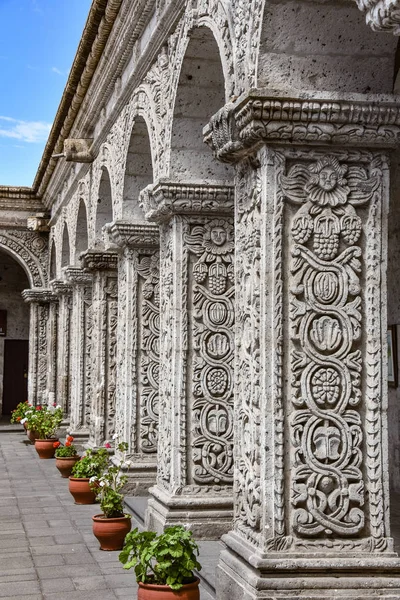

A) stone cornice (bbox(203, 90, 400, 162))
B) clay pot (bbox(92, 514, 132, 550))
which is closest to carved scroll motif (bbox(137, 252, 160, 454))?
clay pot (bbox(92, 514, 132, 550))

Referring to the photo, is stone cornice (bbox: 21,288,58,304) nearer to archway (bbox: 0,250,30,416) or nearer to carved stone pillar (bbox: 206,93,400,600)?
archway (bbox: 0,250,30,416)

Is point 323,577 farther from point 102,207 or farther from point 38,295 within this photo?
point 38,295

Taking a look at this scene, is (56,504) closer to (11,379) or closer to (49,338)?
(49,338)

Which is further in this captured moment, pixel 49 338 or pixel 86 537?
pixel 49 338

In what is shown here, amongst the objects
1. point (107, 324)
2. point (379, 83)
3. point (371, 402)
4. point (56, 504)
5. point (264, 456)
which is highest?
point (379, 83)

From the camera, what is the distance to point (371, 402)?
410 centimetres

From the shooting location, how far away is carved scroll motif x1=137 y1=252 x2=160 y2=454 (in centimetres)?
870

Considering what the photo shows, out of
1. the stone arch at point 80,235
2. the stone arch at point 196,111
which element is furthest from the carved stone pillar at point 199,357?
the stone arch at point 80,235

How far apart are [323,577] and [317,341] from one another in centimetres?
111

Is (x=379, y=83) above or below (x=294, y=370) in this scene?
above

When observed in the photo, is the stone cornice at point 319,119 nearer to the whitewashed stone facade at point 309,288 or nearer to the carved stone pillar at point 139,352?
the whitewashed stone facade at point 309,288

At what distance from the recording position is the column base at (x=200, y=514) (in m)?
6.38

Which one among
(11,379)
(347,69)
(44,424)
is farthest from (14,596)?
(11,379)

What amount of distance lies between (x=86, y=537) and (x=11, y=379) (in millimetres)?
15025
